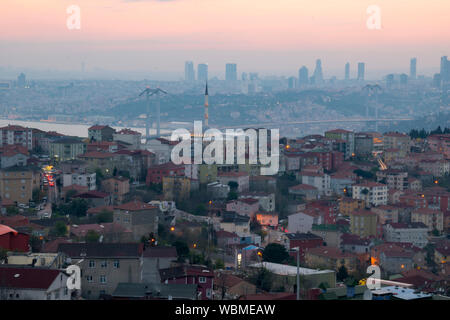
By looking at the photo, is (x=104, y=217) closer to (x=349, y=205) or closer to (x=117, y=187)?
(x=117, y=187)

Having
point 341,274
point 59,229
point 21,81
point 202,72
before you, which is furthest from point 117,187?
point 202,72

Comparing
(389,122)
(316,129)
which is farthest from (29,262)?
(389,122)

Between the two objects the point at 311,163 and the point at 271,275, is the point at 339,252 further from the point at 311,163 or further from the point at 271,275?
the point at 311,163

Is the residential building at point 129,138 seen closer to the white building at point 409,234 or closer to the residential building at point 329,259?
the white building at point 409,234

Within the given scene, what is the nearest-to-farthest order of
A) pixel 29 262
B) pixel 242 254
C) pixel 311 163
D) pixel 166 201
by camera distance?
pixel 29 262 → pixel 242 254 → pixel 166 201 → pixel 311 163

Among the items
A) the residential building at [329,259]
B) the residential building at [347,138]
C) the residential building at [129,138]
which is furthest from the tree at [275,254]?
the residential building at [347,138]

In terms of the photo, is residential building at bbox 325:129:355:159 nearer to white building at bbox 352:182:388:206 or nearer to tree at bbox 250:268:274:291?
white building at bbox 352:182:388:206
